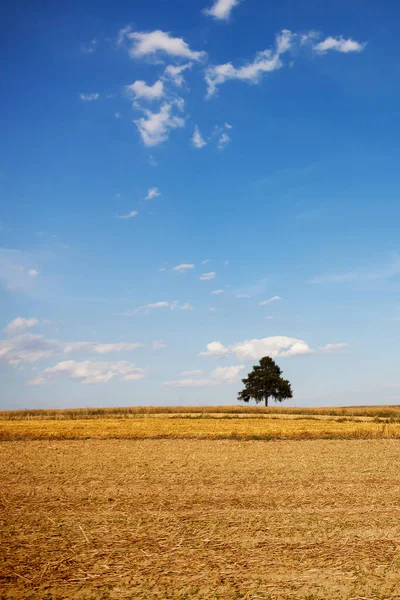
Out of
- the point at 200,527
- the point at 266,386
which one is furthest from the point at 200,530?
the point at 266,386

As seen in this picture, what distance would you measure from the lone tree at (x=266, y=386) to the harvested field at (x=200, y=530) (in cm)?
7665

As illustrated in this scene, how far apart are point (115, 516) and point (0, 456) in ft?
50.3

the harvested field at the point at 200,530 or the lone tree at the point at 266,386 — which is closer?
the harvested field at the point at 200,530

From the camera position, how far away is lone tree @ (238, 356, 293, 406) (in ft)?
320

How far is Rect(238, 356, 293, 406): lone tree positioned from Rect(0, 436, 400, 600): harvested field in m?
76.7

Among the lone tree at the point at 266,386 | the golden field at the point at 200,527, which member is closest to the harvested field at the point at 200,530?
the golden field at the point at 200,527

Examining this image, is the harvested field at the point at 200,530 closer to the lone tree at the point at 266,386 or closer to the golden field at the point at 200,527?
the golden field at the point at 200,527

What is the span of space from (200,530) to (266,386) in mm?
89103

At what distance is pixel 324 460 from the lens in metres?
22.5

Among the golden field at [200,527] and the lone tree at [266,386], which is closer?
the golden field at [200,527]

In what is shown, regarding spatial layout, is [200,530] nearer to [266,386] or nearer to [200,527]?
[200,527]

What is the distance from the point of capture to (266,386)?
98.1 m

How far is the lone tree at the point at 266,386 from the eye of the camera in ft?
320

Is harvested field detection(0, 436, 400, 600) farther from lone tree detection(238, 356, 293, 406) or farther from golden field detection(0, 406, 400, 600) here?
lone tree detection(238, 356, 293, 406)
